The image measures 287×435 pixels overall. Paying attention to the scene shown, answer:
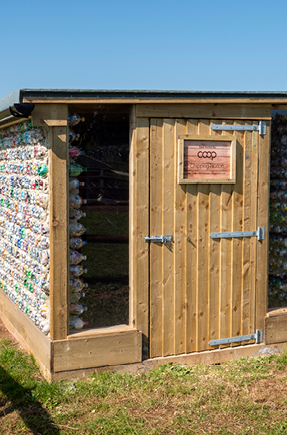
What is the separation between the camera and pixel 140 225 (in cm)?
479

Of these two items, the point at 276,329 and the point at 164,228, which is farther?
the point at 276,329

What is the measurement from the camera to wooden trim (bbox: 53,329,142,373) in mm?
4613

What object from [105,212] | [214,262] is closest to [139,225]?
[214,262]

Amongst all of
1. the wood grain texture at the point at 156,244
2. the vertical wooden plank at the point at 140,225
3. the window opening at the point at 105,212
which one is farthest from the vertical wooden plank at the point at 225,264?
the window opening at the point at 105,212

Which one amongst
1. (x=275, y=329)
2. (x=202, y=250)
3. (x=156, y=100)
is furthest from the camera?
(x=275, y=329)

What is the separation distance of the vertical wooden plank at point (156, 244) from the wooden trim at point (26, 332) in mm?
1060

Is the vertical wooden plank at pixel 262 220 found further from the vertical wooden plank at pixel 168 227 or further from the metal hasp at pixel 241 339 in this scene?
the vertical wooden plank at pixel 168 227

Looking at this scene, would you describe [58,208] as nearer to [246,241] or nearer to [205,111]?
[205,111]

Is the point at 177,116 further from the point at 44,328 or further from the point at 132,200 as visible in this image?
the point at 44,328

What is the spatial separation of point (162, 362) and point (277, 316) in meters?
1.45

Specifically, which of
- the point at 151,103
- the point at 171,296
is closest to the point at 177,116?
the point at 151,103

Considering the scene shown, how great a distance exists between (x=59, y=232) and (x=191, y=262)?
4.61 ft

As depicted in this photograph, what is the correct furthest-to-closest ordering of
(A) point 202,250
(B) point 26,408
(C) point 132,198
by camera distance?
1. (A) point 202,250
2. (C) point 132,198
3. (B) point 26,408

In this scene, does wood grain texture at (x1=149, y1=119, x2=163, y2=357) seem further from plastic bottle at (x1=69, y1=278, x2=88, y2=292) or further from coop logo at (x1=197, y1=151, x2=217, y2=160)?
plastic bottle at (x1=69, y1=278, x2=88, y2=292)
